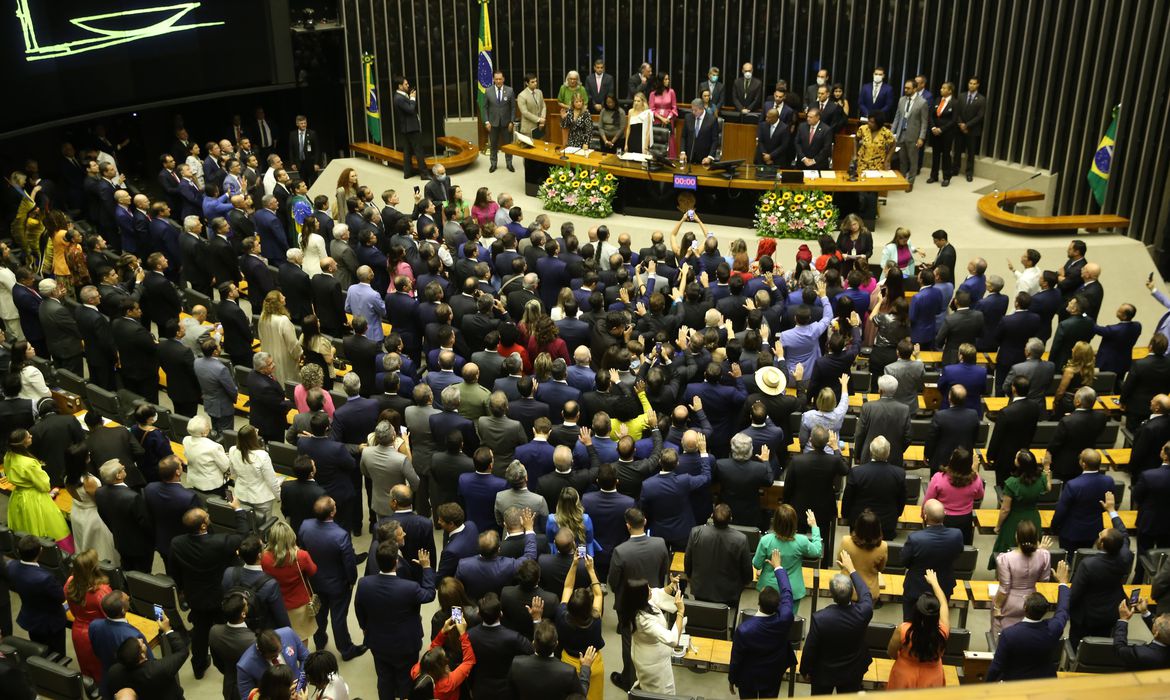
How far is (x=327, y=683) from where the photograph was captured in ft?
18.5

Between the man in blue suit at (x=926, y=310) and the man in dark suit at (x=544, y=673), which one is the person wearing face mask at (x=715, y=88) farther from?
the man in dark suit at (x=544, y=673)

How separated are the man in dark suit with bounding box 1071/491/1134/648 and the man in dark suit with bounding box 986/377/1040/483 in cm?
141

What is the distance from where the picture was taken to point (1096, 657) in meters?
6.79

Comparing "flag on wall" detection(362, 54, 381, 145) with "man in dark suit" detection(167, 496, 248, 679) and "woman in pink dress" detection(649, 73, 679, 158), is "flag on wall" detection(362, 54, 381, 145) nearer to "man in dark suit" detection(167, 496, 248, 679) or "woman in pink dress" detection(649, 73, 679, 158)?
"woman in pink dress" detection(649, 73, 679, 158)

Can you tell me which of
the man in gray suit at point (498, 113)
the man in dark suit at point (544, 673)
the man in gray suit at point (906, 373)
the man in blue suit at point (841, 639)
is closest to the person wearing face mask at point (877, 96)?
the man in gray suit at point (498, 113)

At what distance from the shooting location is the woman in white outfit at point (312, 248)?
38.4 ft

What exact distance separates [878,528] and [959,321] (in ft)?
13.4

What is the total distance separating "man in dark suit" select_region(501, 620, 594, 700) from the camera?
5.84 m

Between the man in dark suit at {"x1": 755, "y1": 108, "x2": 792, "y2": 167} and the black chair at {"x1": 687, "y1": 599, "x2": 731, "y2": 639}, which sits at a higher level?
the man in dark suit at {"x1": 755, "y1": 108, "x2": 792, "y2": 167}

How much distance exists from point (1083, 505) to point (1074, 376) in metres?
1.88

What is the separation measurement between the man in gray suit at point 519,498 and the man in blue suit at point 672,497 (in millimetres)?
752

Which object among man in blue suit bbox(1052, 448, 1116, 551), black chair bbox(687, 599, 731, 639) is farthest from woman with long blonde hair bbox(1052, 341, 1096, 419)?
black chair bbox(687, 599, 731, 639)

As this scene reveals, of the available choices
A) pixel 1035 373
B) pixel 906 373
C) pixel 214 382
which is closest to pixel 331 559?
pixel 214 382

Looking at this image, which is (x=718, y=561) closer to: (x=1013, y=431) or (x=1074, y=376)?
(x=1013, y=431)
